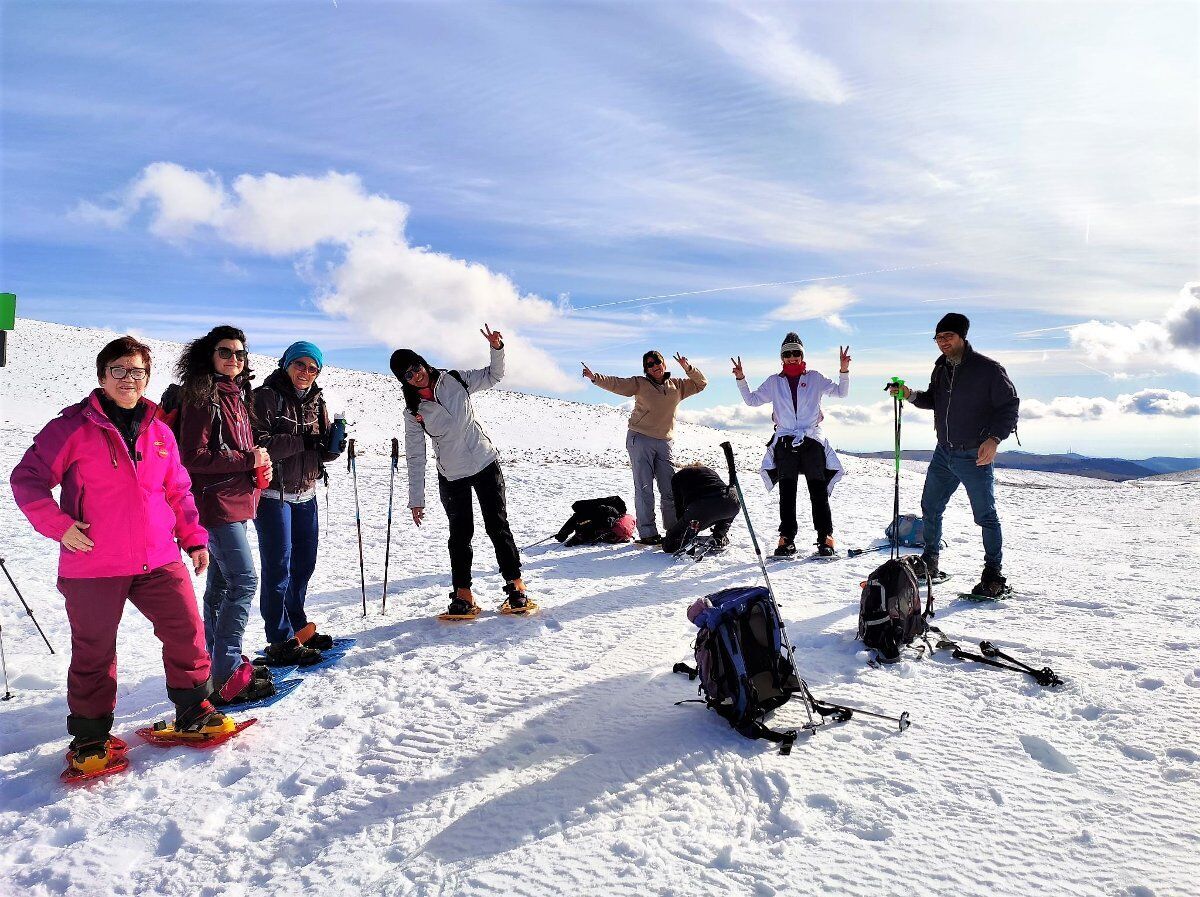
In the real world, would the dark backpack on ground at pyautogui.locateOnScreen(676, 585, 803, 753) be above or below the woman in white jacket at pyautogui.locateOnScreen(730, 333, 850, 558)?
below

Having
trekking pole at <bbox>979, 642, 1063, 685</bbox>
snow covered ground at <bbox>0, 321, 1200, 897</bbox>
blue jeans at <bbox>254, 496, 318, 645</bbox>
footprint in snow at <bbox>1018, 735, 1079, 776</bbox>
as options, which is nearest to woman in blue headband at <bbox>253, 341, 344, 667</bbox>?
blue jeans at <bbox>254, 496, 318, 645</bbox>

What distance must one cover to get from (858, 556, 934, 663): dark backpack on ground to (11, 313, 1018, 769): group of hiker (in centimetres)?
200

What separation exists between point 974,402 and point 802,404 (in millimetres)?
2243

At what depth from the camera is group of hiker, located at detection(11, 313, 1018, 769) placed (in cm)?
376

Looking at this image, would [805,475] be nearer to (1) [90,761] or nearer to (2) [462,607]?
(2) [462,607]

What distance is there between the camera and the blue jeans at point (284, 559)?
5.11 meters

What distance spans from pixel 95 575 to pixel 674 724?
11.5 feet

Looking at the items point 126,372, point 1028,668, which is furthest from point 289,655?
point 1028,668

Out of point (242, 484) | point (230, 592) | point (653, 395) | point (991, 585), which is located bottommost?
point (991, 585)

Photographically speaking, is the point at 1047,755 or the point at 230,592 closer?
the point at 1047,755

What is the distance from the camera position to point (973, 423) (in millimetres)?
6699

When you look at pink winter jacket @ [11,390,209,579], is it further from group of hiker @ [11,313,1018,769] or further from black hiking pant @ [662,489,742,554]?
black hiking pant @ [662,489,742,554]

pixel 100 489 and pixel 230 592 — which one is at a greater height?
pixel 100 489

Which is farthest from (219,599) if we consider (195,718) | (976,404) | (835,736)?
(976,404)
